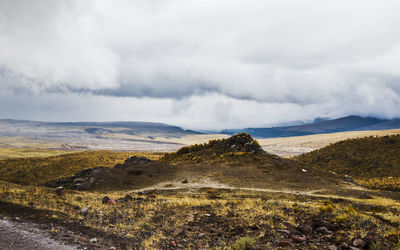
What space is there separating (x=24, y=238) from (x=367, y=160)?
61877 mm

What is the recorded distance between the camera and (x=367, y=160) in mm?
55250

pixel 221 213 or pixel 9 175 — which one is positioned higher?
pixel 221 213

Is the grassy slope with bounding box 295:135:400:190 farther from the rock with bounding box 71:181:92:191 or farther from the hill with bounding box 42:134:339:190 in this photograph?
the rock with bounding box 71:181:92:191

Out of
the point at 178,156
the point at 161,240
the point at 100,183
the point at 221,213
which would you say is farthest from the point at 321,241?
the point at 178,156

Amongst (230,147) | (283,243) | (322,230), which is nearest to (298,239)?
(283,243)

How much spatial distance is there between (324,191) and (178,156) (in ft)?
112

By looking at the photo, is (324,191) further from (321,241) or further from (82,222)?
(82,222)

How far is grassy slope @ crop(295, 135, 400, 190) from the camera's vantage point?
4615 centimetres

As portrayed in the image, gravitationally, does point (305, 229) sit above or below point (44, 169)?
above

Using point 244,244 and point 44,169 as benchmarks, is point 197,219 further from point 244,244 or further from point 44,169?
point 44,169

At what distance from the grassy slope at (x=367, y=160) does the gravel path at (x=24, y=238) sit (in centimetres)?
4422

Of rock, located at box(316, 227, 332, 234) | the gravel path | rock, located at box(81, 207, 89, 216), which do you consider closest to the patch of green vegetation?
rock, located at box(316, 227, 332, 234)

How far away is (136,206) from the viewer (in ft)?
61.3

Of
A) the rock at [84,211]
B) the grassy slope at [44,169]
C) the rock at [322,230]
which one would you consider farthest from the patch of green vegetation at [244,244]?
the grassy slope at [44,169]
